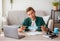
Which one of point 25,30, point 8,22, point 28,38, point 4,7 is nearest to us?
point 28,38

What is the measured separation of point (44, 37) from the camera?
2.25m

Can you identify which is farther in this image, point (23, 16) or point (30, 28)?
point (23, 16)

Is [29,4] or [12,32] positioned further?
[29,4]

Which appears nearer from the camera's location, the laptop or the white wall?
the laptop

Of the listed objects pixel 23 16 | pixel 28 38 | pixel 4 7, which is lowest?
pixel 28 38

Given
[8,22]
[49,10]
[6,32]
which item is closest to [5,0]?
[8,22]

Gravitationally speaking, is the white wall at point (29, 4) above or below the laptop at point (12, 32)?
above

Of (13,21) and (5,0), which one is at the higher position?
(5,0)

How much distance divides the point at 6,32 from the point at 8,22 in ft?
6.82

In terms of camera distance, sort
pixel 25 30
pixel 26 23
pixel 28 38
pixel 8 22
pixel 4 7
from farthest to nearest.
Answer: pixel 4 7, pixel 8 22, pixel 26 23, pixel 25 30, pixel 28 38

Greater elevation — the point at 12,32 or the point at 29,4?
the point at 29,4

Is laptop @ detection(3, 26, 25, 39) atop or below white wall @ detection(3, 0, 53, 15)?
below

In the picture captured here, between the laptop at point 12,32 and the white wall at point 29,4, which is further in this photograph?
the white wall at point 29,4

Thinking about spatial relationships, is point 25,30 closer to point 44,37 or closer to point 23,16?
point 44,37
